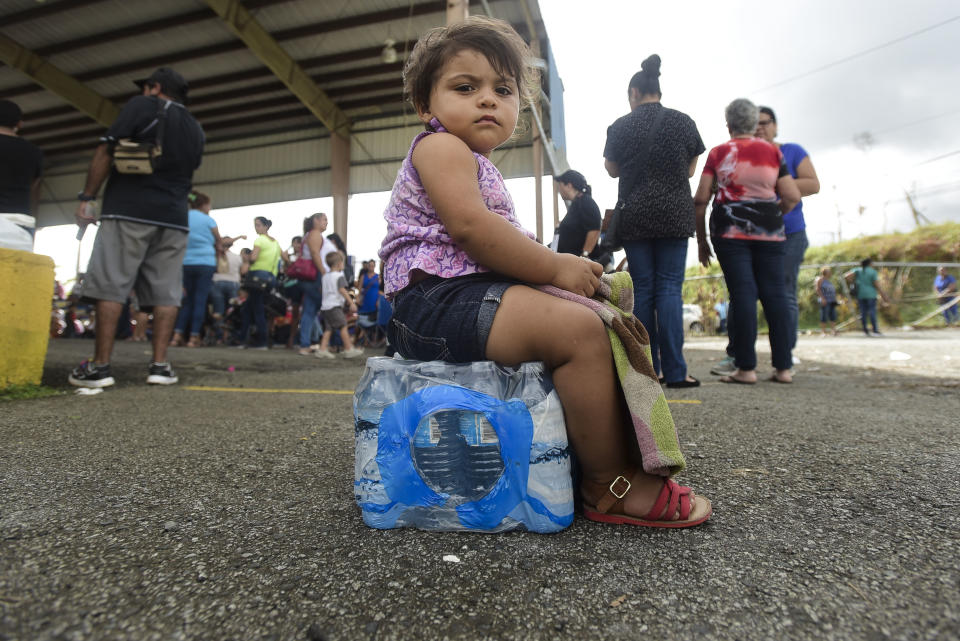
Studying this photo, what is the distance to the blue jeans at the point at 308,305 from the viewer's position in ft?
21.0

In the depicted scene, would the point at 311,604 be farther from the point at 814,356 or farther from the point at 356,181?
the point at 356,181

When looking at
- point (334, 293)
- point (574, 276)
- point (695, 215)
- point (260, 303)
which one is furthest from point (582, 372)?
point (260, 303)

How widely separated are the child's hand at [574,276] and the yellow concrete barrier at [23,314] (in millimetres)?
2964

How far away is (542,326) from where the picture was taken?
1.05 metres

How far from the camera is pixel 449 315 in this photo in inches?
44.6

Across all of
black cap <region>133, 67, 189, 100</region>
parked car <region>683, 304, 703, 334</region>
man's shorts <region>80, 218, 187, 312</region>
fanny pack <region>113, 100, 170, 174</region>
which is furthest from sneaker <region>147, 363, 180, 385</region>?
parked car <region>683, 304, 703, 334</region>

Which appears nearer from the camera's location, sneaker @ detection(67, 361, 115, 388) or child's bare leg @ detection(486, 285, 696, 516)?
child's bare leg @ detection(486, 285, 696, 516)

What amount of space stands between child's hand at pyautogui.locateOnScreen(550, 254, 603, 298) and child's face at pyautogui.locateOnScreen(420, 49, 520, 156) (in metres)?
0.36

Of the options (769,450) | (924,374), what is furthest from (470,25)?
(924,374)

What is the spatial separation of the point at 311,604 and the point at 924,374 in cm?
479

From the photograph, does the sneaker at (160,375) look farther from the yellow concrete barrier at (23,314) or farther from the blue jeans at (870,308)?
the blue jeans at (870,308)

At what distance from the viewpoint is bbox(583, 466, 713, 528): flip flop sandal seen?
1048 millimetres

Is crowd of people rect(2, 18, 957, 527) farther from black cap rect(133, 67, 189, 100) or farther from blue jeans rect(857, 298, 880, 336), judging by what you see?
blue jeans rect(857, 298, 880, 336)

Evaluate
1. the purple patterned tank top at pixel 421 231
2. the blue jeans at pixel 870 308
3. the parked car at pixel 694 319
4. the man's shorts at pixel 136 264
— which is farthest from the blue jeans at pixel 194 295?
the parked car at pixel 694 319
